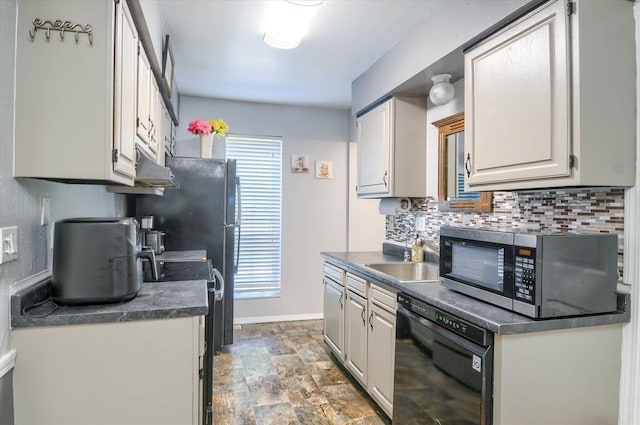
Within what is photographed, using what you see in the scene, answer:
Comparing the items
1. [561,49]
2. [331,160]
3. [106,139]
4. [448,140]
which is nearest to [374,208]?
[331,160]

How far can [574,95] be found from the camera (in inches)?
58.8

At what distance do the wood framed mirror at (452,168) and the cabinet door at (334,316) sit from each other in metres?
1.06

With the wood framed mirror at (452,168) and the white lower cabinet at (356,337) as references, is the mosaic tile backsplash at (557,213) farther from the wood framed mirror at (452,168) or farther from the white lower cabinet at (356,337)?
the white lower cabinet at (356,337)

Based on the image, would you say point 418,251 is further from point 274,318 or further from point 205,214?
point 274,318

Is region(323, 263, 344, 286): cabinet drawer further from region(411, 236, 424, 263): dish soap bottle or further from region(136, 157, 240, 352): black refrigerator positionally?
region(136, 157, 240, 352): black refrigerator

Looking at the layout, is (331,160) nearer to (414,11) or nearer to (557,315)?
(414,11)

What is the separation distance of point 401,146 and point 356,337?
1470mm

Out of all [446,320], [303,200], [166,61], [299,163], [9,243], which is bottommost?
[446,320]

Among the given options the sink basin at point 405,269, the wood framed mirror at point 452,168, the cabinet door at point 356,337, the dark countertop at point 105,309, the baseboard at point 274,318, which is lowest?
the baseboard at point 274,318

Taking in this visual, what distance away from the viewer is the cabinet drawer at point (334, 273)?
308 cm

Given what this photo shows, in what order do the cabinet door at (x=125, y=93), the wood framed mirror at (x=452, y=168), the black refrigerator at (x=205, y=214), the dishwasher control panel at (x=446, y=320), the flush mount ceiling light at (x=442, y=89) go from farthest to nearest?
1. the black refrigerator at (x=205, y=214)
2. the wood framed mirror at (x=452, y=168)
3. the flush mount ceiling light at (x=442, y=89)
4. the dishwasher control panel at (x=446, y=320)
5. the cabinet door at (x=125, y=93)

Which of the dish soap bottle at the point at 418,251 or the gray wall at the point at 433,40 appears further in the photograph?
the dish soap bottle at the point at 418,251

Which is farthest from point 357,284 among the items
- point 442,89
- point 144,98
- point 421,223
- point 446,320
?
point 144,98

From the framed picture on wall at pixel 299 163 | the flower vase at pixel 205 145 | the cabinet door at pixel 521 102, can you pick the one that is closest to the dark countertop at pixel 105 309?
the cabinet door at pixel 521 102
